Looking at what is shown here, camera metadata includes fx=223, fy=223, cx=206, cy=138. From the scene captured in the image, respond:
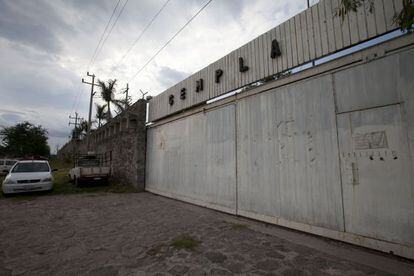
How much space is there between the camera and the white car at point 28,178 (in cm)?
943

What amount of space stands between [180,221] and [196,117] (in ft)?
12.8

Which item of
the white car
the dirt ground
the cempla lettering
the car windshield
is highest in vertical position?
the cempla lettering

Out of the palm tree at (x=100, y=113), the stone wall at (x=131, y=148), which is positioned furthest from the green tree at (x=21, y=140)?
the stone wall at (x=131, y=148)

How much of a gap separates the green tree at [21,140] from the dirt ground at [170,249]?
41.2 m

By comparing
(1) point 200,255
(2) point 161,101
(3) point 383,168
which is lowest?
(1) point 200,255

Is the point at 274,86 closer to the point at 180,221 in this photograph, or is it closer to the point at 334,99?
the point at 334,99

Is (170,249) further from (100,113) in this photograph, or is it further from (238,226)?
(100,113)

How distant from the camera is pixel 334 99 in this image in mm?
4426

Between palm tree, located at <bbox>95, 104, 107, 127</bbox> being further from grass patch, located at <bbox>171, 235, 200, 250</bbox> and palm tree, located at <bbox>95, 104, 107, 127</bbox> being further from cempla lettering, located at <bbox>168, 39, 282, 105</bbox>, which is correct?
grass patch, located at <bbox>171, 235, 200, 250</bbox>

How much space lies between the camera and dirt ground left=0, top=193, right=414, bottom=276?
324cm

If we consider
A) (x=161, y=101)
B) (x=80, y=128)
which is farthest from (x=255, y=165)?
(x=80, y=128)

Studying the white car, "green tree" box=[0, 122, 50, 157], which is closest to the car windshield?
the white car

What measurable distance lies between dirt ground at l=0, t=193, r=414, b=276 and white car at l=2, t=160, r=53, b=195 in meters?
3.62

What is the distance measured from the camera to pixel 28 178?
9.66 metres
